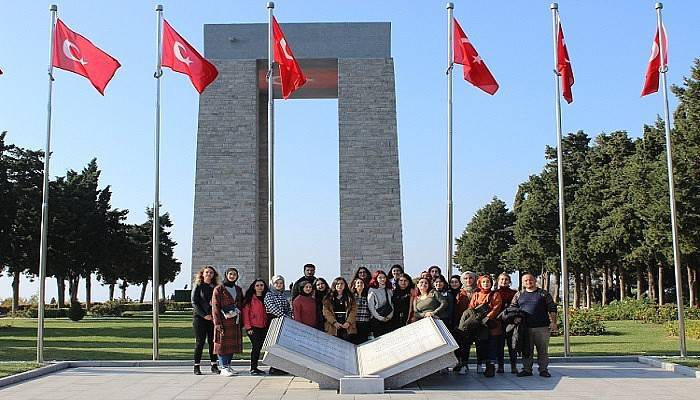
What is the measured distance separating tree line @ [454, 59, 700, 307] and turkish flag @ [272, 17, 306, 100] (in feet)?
54.4

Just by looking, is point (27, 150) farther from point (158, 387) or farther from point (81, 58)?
point (158, 387)

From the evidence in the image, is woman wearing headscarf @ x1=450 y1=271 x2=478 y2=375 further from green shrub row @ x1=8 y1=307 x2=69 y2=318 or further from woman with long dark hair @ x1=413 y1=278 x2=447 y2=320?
green shrub row @ x1=8 y1=307 x2=69 y2=318

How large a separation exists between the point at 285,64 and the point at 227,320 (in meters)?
6.00

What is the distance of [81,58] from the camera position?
47.2 feet

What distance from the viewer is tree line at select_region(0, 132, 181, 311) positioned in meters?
31.6

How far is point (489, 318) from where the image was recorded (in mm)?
11531

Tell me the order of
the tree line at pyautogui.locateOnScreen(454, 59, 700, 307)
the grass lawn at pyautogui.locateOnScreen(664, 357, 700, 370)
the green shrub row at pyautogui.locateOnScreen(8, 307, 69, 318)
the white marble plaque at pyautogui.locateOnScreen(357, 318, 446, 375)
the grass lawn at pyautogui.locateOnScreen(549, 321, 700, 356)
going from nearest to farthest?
the white marble plaque at pyautogui.locateOnScreen(357, 318, 446, 375) < the grass lawn at pyautogui.locateOnScreen(664, 357, 700, 370) < the grass lawn at pyautogui.locateOnScreen(549, 321, 700, 356) < the tree line at pyautogui.locateOnScreen(454, 59, 700, 307) < the green shrub row at pyautogui.locateOnScreen(8, 307, 69, 318)

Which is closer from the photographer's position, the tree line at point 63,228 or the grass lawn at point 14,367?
the grass lawn at point 14,367

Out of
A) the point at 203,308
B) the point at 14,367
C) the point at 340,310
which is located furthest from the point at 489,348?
the point at 14,367

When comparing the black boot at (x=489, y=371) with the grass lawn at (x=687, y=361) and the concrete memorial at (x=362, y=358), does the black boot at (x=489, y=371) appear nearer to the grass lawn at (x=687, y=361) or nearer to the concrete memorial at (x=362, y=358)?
the concrete memorial at (x=362, y=358)

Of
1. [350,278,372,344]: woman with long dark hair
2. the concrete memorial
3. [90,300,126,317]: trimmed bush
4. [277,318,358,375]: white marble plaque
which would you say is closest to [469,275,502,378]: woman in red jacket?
the concrete memorial

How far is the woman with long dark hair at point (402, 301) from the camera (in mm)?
12414

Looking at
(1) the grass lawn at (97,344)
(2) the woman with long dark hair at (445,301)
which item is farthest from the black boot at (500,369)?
(1) the grass lawn at (97,344)

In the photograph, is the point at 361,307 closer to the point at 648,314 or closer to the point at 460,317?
the point at 460,317
